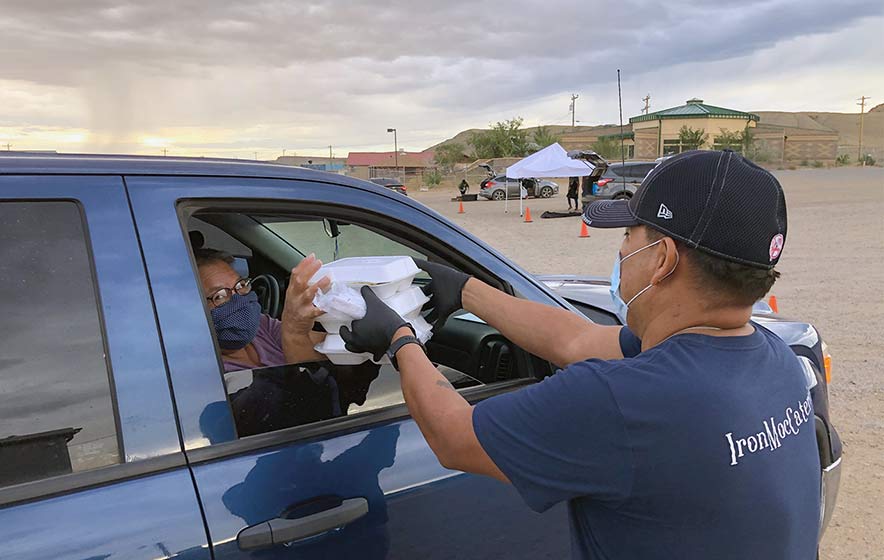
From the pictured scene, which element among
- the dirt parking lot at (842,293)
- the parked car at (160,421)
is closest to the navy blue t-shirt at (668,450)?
the parked car at (160,421)

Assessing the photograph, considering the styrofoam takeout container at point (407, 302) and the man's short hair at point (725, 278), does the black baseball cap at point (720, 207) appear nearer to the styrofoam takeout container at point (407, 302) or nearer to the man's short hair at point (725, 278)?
the man's short hair at point (725, 278)

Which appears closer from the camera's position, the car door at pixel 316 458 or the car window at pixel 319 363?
the car door at pixel 316 458

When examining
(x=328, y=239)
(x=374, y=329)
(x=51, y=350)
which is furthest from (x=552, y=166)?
(x=51, y=350)

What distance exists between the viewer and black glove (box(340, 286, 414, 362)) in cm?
164

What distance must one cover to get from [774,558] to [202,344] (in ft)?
4.14

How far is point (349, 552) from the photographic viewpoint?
153 centimetres

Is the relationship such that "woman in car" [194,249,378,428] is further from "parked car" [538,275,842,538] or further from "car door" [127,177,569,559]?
"parked car" [538,275,842,538]

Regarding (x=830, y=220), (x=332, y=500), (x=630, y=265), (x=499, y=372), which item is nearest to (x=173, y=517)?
(x=332, y=500)

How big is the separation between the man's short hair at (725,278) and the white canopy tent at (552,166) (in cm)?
2007

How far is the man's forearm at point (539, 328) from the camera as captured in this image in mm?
2018

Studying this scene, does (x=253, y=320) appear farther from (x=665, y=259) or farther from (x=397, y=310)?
(x=665, y=259)

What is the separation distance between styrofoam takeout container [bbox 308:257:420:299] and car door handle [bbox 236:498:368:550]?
0.54 meters

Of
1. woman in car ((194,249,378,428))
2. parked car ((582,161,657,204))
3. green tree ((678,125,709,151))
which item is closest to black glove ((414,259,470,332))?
woman in car ((194,249,378,428))

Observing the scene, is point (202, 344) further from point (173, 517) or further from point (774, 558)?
point (774, 558)
